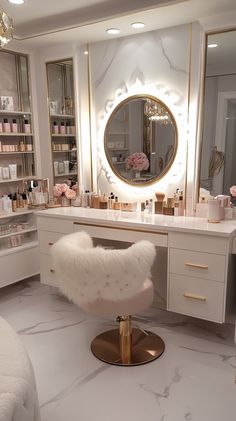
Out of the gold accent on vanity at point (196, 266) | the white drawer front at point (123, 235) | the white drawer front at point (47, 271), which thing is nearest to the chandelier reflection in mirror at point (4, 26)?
the white drawer front at point (123, 235)

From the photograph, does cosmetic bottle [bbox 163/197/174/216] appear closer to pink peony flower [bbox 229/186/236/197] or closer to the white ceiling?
pink peony flower [bbox 229/186/236/197]

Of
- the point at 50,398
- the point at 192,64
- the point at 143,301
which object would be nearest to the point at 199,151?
the point at 192,64

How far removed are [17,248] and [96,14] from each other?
6.71 feet

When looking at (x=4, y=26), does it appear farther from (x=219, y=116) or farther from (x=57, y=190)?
(x=57, y=190)

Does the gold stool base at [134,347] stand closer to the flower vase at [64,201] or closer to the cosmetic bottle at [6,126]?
the flower vase at [64,201]

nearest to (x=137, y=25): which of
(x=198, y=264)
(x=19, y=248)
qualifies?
(x=198, y=264)

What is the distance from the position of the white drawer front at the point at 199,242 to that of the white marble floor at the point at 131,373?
71 cm

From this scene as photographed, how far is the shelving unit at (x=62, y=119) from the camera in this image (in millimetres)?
3066

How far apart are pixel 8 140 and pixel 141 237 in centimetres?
164

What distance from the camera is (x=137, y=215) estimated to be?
A: 266 centimetres

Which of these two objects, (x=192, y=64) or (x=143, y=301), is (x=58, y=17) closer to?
(x=192, y=64)

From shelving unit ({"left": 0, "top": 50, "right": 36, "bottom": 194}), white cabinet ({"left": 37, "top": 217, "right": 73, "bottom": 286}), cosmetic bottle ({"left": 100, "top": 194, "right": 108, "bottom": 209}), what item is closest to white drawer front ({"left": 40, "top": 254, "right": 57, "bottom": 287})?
white cabinet ({"left": 37, "top": 217, "right": 73, "bottom": 286})

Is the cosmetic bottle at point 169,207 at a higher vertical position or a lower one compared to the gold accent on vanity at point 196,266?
higher

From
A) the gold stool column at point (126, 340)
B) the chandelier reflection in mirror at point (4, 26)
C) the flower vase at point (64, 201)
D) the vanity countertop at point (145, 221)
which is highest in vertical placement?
the chandelier reflection in mirror at point (4, 26)
